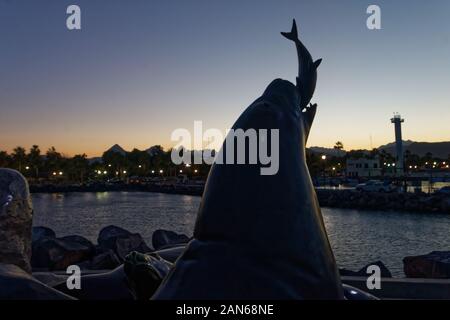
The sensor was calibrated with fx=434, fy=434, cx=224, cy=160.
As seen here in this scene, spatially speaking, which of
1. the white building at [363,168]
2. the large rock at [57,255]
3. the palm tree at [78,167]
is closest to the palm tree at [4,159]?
the palm tree at [78,167]

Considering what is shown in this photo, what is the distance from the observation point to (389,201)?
137ft

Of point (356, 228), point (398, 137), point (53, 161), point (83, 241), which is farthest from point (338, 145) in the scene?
point (83, 241)

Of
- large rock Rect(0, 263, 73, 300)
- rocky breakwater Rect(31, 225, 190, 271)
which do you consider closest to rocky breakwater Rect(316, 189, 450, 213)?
rocky breakwater Rect(31, 225, 190, 271)

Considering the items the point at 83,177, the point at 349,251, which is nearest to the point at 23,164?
the point at 83,177

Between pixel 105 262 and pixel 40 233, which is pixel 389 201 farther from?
pixel 105 262

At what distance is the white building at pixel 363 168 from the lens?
100250mm

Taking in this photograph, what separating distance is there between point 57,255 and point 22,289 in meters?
9.23

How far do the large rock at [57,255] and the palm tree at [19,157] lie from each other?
113079 millimetres

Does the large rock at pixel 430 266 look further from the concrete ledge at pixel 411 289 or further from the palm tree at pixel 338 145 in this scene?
the palm tree at pixel 338 145

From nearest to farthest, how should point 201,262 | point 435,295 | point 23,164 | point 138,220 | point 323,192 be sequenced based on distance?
point 201,262 < point 435,295 < point 138,220 < point 323,192 < point 23,164
